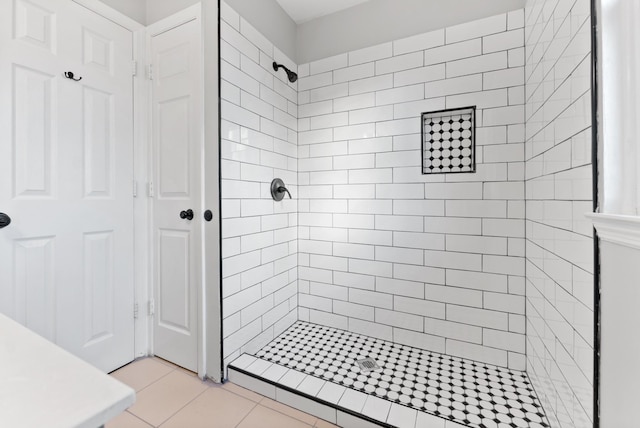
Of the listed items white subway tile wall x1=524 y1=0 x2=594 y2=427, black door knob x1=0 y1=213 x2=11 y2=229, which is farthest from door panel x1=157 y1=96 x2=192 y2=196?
white subway tile wall x1=524 y1=0 x2=594 y2=427

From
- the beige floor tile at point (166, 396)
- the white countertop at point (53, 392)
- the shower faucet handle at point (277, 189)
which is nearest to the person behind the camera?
the white countertop at point (53, 392)

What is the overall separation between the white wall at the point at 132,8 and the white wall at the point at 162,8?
0.08 ft

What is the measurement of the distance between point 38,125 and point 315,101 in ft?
5.06

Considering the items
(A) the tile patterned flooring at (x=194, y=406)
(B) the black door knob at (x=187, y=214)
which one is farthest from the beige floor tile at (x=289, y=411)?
(B) the black door knob at (x=187, y=214)

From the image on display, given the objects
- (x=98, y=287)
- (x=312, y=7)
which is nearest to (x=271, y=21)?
(x=312, y=7)

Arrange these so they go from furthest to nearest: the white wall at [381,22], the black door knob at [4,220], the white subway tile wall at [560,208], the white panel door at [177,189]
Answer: the white wall at [381,22] < the white panel door at [177,189] < the black door knob at [4,220] < the white subway tile wall at [560,208]

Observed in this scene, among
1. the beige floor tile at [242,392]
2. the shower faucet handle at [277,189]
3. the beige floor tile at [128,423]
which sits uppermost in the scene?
the shower faucet handle at [277,189]

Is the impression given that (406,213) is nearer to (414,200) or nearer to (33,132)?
(414,200)

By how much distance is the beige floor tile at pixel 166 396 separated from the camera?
1.26 metres

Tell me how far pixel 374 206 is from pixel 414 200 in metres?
0.26

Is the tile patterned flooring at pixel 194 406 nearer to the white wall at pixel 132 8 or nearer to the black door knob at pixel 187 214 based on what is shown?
the black door knob at pixel 187 214

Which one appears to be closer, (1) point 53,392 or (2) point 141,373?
(1) point 53,392

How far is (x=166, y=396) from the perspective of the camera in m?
1.37

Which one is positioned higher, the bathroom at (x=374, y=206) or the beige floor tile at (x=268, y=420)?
the bathroom at (x=374, y=206)
